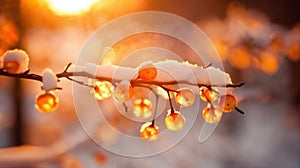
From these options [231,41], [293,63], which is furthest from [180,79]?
[293,63]

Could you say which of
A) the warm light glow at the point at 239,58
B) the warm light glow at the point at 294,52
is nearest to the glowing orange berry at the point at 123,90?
the warm light glow at the point at 239,58

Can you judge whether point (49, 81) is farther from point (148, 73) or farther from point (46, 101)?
point (148, 73)

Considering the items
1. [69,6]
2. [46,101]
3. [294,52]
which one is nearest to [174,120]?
[46,101]

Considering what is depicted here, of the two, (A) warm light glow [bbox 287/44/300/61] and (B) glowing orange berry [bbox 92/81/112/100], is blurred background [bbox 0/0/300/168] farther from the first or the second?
(B) glowing orange berry [bbox 92/81/112/100]

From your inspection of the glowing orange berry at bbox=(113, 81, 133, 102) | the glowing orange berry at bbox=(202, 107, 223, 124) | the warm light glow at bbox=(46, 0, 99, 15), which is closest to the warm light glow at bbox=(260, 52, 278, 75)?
the warm light glow at bbox=(46, 0, 99, 15)

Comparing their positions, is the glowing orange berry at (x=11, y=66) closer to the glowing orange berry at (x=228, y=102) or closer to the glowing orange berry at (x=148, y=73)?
the glowing orange berry at (x=148, y=73)

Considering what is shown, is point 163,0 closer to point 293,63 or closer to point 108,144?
point 108,144
